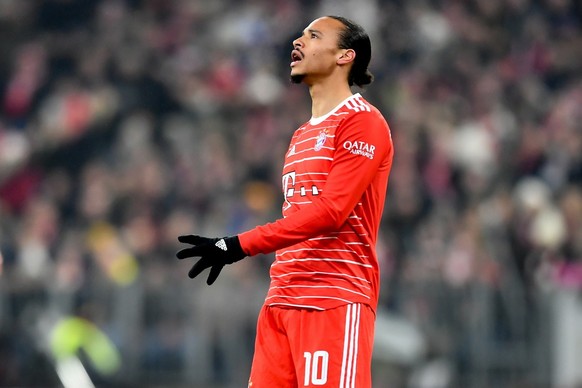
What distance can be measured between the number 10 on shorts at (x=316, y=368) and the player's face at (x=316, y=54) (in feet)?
3.85

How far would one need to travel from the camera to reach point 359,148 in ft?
15.6

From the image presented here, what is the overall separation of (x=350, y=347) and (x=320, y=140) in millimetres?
873

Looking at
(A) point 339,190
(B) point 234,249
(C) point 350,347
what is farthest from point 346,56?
(C) point 350,347

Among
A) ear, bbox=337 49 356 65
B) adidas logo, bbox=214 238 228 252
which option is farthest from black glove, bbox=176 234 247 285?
ear, bbox=337 49 356 65

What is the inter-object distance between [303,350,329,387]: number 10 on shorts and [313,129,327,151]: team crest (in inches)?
33.5

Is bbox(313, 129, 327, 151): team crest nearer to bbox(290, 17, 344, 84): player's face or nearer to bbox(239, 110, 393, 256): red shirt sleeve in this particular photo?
bbox(239, 110, 393, 256): red shirt sleeve

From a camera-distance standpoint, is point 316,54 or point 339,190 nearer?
point 339,190

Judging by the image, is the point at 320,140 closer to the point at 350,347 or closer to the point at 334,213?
the point at 334,213

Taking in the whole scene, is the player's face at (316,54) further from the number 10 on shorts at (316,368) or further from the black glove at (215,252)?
the number 10 on shorts at (316,368)

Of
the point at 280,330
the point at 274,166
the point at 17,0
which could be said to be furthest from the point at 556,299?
the point at 17,0

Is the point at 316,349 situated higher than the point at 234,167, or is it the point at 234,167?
the point at 234,167

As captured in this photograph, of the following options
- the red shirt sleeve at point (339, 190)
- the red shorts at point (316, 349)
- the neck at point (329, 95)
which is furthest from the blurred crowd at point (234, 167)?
the red shirt sleeve at point (339, 190)

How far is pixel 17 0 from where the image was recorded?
1516 centimetres

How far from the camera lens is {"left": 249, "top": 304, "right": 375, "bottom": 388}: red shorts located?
4.71 m
